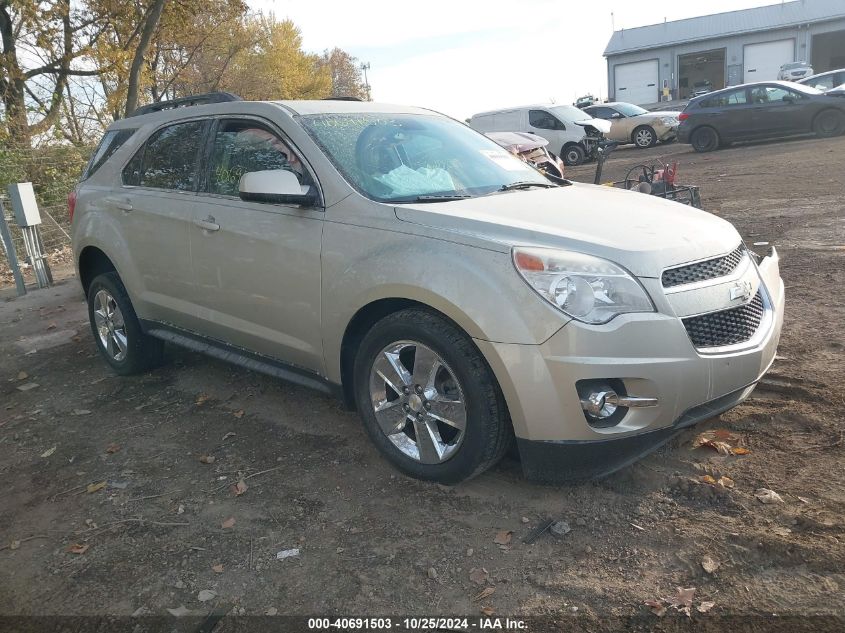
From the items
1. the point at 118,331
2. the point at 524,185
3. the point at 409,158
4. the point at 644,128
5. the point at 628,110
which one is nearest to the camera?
the point at 409,158

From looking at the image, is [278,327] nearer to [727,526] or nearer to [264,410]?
[264,410]

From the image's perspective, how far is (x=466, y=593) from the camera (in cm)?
269

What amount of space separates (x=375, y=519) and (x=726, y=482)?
1.59 meters

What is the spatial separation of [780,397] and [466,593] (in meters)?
2.36

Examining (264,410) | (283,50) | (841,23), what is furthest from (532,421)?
(841,23)

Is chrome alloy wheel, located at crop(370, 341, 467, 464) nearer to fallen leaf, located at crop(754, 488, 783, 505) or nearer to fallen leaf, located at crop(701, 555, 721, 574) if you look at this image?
fallen leaf, located at crop(701, 555, 721, 574)

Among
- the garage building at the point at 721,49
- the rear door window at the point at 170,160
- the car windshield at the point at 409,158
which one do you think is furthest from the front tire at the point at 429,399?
the garage building at the point at 721,49

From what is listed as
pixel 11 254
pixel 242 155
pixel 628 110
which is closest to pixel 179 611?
pixel 242 155

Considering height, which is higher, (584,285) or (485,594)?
(584,285)

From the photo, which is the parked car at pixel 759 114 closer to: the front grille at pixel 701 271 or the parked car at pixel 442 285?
the parked car at pixel 442 285

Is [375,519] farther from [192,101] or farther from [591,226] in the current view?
[192,101]

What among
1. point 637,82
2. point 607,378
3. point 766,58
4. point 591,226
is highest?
point 766,58

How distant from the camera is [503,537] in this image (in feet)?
9.88

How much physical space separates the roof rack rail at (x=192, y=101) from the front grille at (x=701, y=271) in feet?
9.65
